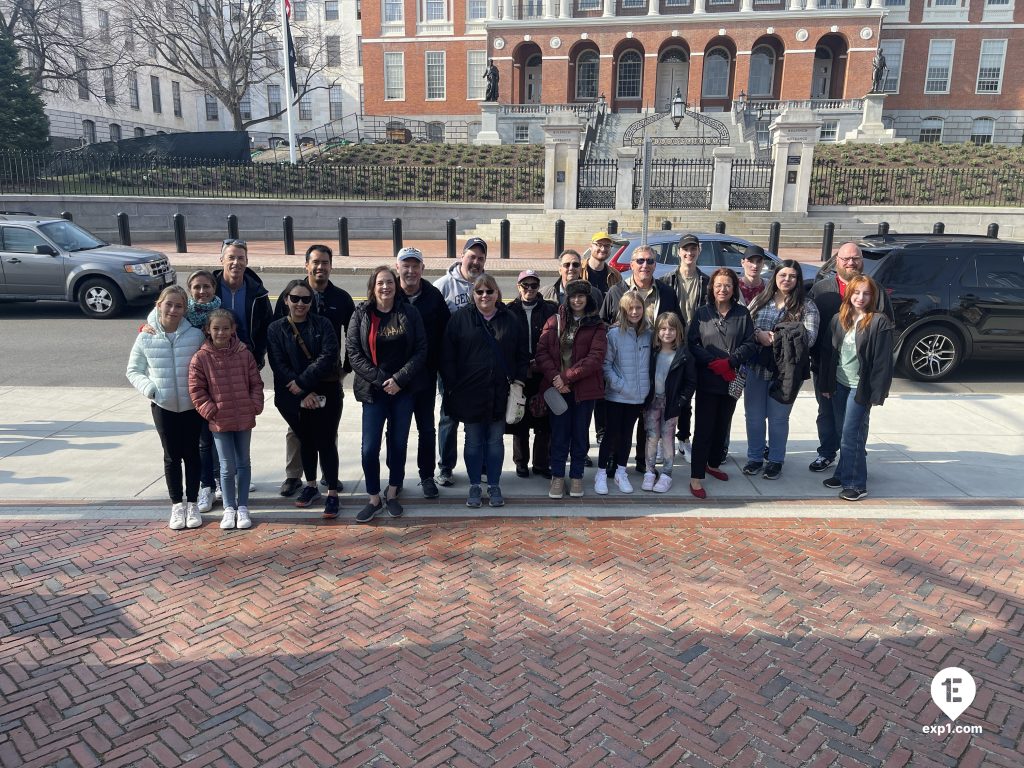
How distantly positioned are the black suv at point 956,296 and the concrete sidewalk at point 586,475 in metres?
1.30

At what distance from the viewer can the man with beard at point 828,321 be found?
19.2 ft

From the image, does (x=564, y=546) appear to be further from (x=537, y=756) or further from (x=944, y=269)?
(x=944, y=269)

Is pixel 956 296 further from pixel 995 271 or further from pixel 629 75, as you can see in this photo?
pixel 629 75

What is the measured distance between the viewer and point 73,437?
686cm

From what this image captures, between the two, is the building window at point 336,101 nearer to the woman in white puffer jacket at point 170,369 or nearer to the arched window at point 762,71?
the arched window at point 762,71

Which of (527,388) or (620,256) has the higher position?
(620,256)

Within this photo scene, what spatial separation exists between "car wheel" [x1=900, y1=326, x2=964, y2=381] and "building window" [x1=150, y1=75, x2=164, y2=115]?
59876mm

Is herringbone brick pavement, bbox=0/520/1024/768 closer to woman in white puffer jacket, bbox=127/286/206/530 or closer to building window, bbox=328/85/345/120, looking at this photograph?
woman in white puffer jacket, bbox=127/286/206/530

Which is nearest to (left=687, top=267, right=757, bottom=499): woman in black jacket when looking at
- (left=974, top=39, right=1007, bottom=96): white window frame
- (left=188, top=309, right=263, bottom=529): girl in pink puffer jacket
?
(left=188, top=309, right=263, bottom=529): girl in pink puffer jacket

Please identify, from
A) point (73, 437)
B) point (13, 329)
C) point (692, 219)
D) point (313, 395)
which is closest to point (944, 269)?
point (313, 395)

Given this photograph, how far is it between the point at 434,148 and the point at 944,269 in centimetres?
2958

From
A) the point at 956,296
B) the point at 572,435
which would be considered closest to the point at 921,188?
the point at 956,296

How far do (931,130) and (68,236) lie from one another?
50.1m

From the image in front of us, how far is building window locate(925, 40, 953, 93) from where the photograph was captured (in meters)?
45.5
